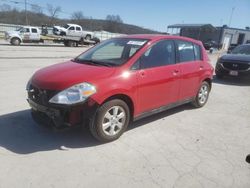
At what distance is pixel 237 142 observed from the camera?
460cm

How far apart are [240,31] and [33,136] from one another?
206ft

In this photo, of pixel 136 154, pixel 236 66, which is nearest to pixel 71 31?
pixel 236 66

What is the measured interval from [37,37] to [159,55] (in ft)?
84.3

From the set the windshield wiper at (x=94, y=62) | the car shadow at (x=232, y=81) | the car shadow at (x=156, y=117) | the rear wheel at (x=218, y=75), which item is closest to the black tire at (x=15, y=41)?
the car shadow at (x=232, y=81)

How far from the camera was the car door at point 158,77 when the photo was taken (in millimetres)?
4609

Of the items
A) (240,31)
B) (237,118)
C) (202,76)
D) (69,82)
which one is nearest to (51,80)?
(69,82)

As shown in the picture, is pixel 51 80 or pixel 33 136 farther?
pixel 33 136

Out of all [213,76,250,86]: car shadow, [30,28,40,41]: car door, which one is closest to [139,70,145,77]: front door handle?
[213,76,250,86]: car shadow

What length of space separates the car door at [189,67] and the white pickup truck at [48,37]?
917 inches

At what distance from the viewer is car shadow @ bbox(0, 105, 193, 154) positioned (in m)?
4.03

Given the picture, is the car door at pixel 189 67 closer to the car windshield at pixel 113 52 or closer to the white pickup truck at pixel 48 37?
the car windshield at pixel 113 52

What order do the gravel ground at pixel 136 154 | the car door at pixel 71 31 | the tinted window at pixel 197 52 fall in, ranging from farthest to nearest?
the car door at pixel 71 31
the tinted window at pixel 197 52
the gravel ground at pixel 136 154

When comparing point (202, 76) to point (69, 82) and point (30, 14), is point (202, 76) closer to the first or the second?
point (69, 82)

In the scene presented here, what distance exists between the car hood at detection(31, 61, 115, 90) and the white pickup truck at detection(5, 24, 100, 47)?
2352 cm
